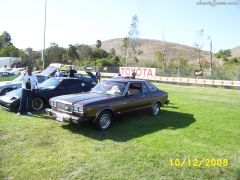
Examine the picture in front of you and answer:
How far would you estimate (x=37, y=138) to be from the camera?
270 inches

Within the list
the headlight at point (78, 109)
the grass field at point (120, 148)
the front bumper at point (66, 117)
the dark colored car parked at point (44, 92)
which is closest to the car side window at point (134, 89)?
the grass field at point (120, 148)

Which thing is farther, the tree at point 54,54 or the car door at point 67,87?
the tree at point 54,54

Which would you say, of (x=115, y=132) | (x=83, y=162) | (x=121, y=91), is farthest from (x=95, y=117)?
(x=83, y=162)

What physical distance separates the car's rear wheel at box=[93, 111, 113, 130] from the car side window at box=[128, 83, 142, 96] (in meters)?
1.19

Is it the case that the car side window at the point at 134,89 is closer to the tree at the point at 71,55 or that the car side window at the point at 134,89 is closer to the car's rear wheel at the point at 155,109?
A: the car's rear wheel at the point at 155,109

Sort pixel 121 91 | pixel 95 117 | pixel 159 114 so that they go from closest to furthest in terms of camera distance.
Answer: pixel 95 117 < pixel 121 91 < pixel 159 114

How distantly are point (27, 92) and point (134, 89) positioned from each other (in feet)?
12.5

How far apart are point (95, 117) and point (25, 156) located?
2334mm

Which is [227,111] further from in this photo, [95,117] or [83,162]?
[83,162]
